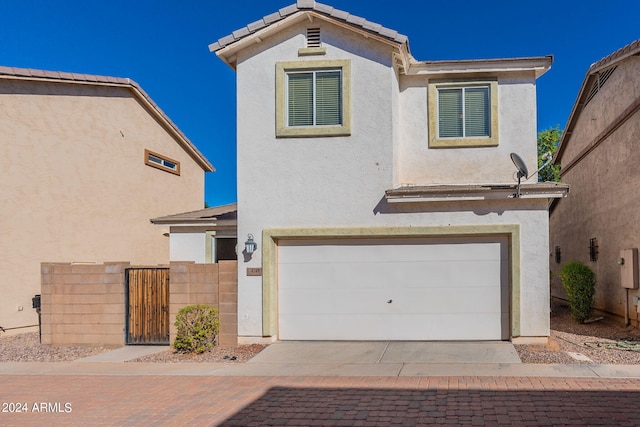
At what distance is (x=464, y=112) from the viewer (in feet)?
41.1

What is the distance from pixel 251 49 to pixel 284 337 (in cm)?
631

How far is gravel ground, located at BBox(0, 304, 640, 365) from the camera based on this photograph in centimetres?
993

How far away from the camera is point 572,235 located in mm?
17641

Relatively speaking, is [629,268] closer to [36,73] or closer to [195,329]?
[195,329]

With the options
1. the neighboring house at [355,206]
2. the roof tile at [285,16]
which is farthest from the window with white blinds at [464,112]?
the roof tile at [285,16]

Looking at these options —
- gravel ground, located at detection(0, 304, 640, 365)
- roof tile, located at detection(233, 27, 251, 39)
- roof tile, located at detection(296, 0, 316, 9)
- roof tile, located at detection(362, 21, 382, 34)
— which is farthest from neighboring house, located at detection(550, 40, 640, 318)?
roof tile, located at detection(233, 27, 251, 39)

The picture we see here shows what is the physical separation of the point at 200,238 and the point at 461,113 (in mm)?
7820

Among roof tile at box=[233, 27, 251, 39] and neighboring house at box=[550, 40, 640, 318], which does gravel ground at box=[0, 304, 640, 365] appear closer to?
neighboring house at box=[550, 40, 640, 318]

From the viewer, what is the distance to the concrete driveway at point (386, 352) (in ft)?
32.8

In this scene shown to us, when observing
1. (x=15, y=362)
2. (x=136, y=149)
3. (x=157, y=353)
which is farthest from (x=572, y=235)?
(x=15, y=362)

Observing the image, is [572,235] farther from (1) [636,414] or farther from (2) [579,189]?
(1) [636,414]

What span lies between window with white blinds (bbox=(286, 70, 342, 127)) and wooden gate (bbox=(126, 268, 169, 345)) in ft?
14.7

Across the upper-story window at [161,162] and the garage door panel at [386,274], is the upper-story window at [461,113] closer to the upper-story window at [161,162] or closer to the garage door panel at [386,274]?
the garage door panel at [386,274]

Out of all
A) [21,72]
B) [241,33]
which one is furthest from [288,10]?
[21,72]
